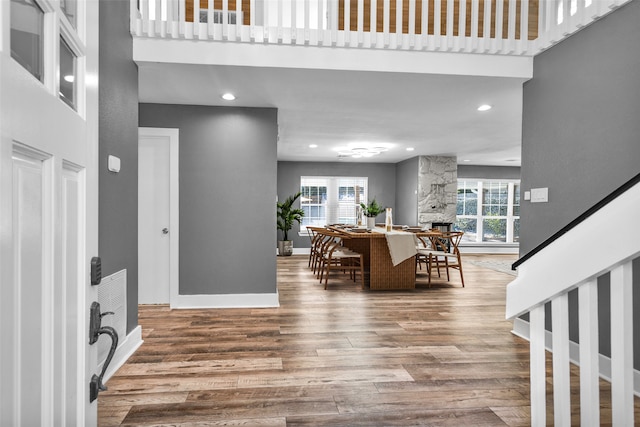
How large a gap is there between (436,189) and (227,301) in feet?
18.6

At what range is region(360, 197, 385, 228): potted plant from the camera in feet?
20.2

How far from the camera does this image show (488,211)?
989cm

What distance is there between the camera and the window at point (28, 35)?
2.21 ft

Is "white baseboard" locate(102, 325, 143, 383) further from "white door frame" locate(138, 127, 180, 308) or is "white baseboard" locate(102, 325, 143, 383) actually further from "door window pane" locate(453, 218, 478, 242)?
"door window pane" locate(453, 218, 478, 242)

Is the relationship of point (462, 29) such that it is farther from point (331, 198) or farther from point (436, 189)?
point (331, 198)

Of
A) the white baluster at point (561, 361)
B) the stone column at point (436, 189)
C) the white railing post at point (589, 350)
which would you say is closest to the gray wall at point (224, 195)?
the white baluster at point (561, 361)

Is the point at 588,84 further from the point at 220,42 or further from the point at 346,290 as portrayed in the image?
the point at 346,290

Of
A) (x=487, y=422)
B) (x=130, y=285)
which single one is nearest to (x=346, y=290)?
(x=130, y=285)

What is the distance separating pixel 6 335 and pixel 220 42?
9.32 ft

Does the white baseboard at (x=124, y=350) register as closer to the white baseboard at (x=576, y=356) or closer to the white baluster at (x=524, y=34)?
the white baseboard at (x=576, y=356)

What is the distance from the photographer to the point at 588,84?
2689mm

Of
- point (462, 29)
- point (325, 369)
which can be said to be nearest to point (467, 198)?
point (462, 29)

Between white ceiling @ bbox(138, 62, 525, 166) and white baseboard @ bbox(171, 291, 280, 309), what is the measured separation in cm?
209

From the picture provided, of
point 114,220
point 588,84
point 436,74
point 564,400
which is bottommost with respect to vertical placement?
point 564,400
